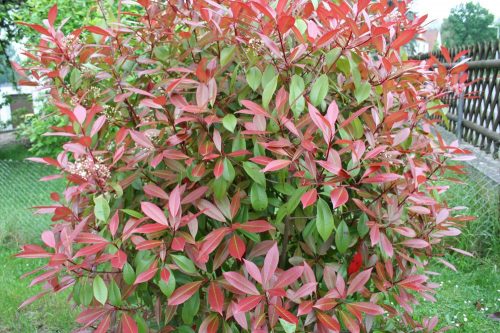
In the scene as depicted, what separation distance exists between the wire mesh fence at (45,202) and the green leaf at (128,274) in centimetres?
368

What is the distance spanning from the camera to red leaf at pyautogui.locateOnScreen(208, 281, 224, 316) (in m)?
1.68

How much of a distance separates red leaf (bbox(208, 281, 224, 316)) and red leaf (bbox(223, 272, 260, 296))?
10cm

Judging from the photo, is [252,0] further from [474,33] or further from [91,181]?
[474,33]

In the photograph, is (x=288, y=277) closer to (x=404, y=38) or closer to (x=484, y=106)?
(x=404, y=38)

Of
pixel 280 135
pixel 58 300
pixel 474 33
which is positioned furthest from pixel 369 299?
pixel 474 33

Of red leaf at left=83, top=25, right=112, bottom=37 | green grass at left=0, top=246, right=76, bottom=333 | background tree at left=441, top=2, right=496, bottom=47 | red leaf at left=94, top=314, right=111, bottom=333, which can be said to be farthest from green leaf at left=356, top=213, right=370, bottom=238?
background tree at left=441, top=2, right=496, bottom=47

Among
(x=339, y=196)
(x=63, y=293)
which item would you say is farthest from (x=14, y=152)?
(x=339, y=196)

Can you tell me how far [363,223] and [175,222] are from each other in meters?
0.67

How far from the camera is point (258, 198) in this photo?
5.74 feet

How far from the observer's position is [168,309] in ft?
6.17

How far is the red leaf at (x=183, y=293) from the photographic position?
170 centimetres

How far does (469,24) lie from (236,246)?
203ft

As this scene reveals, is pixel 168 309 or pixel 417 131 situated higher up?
pixel 417 131

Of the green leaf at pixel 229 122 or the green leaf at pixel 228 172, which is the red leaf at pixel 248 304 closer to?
the green leaf at pixel 228 172
